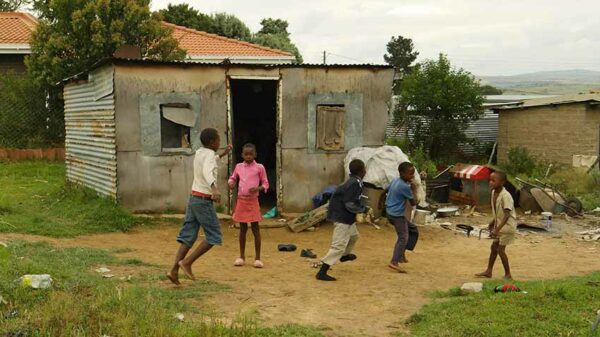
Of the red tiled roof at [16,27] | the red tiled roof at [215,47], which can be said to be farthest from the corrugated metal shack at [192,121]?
the red tiled roof at [215,47]

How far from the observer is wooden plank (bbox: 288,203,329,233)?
10742 millimetres

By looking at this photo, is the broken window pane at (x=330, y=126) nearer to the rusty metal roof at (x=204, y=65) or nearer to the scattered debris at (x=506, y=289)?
the rusty metal roof at (x=204, y=65)

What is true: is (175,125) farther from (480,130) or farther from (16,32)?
(480,130)

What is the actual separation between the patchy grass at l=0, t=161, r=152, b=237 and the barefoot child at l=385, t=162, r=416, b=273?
4.76 meters

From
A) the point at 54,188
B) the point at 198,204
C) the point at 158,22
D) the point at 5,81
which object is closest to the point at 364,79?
the point at 198,204

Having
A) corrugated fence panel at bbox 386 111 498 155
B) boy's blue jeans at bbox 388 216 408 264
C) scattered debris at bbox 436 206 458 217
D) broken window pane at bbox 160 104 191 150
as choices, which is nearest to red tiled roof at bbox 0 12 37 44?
broken window pane at bbox 160 104 191 150

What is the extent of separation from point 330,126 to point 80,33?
8.37 meters

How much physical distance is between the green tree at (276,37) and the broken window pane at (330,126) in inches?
698

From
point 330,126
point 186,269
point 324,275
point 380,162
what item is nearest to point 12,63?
point 330,126

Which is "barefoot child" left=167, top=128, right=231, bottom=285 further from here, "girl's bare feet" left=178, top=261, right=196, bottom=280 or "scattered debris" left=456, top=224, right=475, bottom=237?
"scattered debris" left=456, top=224, right=475, bottom=237

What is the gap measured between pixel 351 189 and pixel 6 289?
3647mm

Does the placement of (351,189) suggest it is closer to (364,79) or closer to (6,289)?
Result: (6,289)

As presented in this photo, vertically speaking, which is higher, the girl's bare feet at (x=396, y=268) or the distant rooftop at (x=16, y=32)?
the distant rooftop at (x=16, y=32)

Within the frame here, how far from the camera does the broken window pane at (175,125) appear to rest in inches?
434
